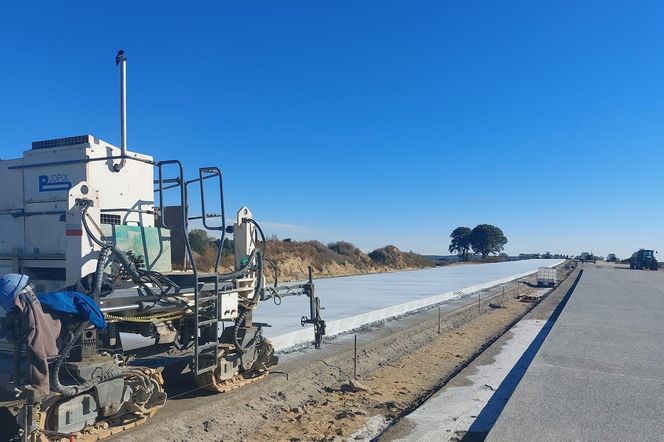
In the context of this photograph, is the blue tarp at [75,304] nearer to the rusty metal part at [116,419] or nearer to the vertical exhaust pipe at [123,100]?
the rusty metal part at [116,419]

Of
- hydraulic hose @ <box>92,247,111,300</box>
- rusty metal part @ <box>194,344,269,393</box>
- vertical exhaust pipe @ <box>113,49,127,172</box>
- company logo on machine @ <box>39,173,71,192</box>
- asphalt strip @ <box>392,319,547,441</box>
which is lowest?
asphalt strip @ <box>392,319,547,441</box>

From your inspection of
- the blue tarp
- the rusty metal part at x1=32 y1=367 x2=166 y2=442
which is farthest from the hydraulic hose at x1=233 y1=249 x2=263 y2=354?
the blue tarp

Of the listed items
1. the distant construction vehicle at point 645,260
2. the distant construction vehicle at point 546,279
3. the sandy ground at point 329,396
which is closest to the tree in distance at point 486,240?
the distant construction vehicle at point 645,260

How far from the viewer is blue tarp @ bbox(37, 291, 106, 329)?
473 cm

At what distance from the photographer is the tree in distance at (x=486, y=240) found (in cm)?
10962

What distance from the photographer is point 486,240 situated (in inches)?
4316

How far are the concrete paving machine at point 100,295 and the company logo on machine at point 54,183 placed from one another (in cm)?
2

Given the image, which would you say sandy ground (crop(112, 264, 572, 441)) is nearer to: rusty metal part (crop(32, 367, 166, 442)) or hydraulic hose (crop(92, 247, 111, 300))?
rusty metal part (crop(32, 367, 166, 442))

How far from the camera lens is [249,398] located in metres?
7.59

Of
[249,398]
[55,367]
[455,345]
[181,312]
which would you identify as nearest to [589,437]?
[249,398]

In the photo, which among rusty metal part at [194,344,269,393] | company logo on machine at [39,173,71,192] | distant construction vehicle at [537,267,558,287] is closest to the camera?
company logo on machine at [39,173,71,192]

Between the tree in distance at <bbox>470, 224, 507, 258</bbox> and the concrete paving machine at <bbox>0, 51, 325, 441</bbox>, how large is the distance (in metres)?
107

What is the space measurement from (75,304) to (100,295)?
61 centimetres

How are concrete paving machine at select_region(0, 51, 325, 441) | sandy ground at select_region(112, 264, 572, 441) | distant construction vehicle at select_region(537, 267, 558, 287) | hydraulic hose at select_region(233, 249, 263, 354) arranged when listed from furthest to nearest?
1. distant construction vehicle at select_region(537, 267, 558, 287)
2. hydraulic hose at select_region(233, 249, 263, 354)
3. sandy ground at select_region(112, 264, 572, 441)
4. concrete paving machine at select_region(0, 51, 325, 441)
